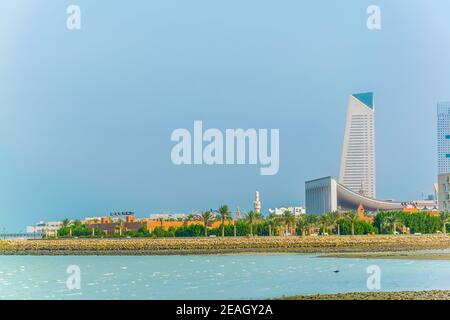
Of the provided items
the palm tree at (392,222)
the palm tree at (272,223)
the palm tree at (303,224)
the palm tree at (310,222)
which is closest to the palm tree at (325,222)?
the palm tree at (310,222)

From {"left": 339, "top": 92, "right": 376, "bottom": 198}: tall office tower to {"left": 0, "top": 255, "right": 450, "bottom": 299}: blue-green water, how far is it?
93.7 meters

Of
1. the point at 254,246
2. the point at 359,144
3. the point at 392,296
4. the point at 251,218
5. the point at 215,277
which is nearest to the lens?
the point at 392,296

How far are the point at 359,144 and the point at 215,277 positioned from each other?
4294 inches

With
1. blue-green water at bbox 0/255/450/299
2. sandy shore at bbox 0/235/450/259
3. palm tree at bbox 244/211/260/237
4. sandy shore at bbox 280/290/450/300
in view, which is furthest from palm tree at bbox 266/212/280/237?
sandy shore at bbox 280/290/450/300

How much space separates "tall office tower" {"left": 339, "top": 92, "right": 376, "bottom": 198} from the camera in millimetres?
144375

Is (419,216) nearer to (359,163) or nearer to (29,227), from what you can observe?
(359,163)

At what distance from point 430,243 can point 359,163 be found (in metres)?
81.2

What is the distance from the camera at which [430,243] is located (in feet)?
212

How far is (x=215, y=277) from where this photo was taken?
38656 mm

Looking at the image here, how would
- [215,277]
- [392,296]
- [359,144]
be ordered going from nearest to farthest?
[392,296]
[215,277]
[359,144]

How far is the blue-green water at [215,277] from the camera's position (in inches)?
1249

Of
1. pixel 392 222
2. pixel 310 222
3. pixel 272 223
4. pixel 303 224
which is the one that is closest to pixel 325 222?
pixel 310 222

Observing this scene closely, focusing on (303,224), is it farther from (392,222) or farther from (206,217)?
(206,217)

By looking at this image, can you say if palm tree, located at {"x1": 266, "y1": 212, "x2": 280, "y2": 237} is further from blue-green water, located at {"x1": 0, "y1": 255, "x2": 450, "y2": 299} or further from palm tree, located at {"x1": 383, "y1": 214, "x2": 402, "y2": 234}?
blue-green water, located at {"x1": 0, "y1": 255, "x2": 450, "y2": 299}
